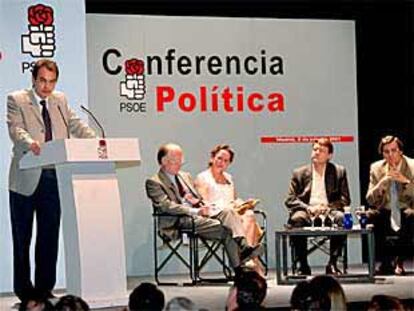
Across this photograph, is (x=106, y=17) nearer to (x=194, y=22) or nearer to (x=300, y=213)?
(x=194, y=22)

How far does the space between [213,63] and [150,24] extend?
A: 0.66 metres

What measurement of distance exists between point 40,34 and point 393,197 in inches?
116

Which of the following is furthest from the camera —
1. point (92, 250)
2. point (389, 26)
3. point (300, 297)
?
point (389, 26)

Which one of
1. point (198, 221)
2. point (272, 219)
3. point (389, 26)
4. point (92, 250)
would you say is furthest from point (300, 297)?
point (389, 26)

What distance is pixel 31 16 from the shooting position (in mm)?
6488

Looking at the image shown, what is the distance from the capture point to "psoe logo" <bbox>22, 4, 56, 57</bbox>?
21.2 ft

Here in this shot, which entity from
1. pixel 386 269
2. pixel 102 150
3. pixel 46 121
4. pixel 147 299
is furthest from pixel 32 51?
pixel 147 299

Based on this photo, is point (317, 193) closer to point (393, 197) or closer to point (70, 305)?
point (393, 197)

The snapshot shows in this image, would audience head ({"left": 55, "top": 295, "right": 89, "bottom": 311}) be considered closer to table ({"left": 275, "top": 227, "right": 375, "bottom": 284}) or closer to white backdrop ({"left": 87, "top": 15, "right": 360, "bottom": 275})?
table ({"left": 275, "top": 227, "right": 375, "bottom": 284})

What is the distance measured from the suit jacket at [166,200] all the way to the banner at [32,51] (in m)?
0.76

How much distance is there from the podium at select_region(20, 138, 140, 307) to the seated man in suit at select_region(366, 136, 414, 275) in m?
2.71

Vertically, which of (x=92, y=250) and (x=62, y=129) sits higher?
(x=62, y=129)

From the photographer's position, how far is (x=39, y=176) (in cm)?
555

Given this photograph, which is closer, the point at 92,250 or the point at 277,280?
the point at 92,250
